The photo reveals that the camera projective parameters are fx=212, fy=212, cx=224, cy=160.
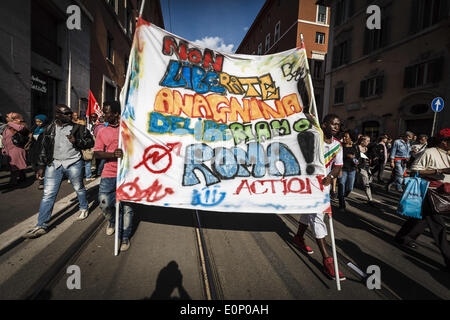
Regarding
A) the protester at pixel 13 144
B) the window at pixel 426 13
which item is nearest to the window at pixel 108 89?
the protester at pixel 13 144

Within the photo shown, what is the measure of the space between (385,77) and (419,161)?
15675mm

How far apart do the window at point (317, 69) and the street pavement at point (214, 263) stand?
87.2 feet

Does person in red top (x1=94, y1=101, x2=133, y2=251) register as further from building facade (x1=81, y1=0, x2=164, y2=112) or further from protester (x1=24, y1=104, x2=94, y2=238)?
building facade (x1=81, y1=0, x2=164, y2=112)

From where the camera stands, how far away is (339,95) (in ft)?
64.0

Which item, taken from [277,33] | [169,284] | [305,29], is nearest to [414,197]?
[169,284]

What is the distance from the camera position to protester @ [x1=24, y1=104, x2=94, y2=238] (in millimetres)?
3297

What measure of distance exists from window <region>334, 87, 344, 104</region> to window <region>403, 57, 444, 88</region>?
5.57 m

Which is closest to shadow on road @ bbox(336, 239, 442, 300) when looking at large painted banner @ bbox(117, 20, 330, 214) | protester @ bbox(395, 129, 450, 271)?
protester @ bbox(395, 129, 450, 271)

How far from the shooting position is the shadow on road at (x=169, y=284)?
2.13 meters

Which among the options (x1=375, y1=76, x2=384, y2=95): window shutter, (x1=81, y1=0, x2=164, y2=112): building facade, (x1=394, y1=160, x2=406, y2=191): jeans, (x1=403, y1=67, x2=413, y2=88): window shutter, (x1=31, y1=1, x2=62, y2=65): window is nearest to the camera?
(x1=394, y1=160, x2=406, y2=191): jeans

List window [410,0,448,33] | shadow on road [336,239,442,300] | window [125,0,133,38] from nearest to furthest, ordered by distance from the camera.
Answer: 1. shadow on road [336,239,442,300]
2. window [410,0,448,33]
3. window [125,0,133,38]

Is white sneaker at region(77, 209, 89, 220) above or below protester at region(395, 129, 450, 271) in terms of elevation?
below
